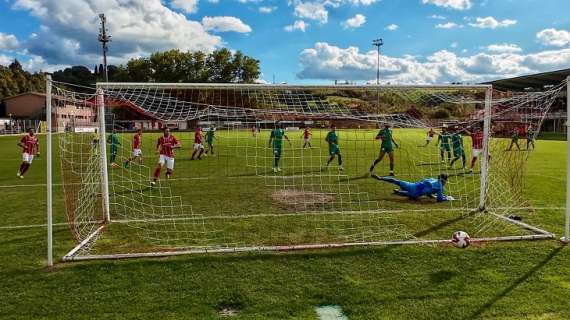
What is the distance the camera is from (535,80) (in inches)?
1956

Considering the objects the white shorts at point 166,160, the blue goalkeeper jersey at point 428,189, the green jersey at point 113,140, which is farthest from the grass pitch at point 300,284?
the green jersey at point 113,140

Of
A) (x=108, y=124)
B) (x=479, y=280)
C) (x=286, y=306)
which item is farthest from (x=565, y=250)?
(x=108, y=124)

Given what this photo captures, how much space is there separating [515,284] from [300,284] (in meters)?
2.71

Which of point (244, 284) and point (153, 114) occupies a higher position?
point (153, 114)

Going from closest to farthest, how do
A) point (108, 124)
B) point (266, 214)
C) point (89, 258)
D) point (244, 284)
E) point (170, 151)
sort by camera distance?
1. point (244, 284)
2. point (89, 258)
3. point (266, 214)
4. point (108, 124)
5. point (170, 151)

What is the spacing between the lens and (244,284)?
541cm

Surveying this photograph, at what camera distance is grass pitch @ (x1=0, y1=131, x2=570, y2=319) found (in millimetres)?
4723

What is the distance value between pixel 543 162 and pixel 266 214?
53.9 ft

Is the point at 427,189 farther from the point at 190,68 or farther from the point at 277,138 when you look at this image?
the point at 190,68

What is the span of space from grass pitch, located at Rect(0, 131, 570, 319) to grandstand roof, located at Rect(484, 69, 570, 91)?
47.0 metres

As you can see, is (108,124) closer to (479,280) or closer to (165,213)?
(165,213)

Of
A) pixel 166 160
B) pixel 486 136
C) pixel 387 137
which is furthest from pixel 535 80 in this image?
pixel 166 160

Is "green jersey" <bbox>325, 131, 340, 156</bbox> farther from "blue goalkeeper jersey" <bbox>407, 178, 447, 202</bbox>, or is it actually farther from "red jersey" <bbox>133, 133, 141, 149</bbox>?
"red jersey" <bbox>133, 133, 141, 149</bbox>

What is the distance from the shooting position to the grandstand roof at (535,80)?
4754cm
